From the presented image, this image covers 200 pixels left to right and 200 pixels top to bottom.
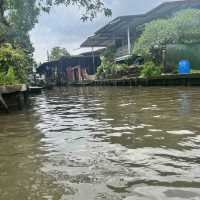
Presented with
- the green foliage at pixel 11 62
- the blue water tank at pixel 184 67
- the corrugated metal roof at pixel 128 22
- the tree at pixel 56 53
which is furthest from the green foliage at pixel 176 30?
the tree at pixel 56 53

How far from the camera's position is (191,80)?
21859mm

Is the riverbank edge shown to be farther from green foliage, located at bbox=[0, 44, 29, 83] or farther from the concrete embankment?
green foliage, located at bbox=[0, 44, 29, 83]

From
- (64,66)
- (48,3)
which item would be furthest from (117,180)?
(64,66)

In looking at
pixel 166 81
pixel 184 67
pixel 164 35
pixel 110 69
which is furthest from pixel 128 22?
pixel 166 81

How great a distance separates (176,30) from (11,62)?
1306 centimetres

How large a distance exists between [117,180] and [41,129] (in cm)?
431

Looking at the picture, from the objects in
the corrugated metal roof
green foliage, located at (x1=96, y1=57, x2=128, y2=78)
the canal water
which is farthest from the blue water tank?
the canal water

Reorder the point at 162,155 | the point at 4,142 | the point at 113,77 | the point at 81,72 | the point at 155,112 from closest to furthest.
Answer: the point at 162,155, the point at 4,142, the point at 155,112, the point at 113,77, the point at 81,72

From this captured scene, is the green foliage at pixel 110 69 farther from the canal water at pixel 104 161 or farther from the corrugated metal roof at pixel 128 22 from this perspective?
the canal water at pixel 104 161

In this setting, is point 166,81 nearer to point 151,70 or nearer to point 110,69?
point 151,70

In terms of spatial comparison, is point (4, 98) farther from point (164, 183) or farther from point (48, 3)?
point (164, 183)

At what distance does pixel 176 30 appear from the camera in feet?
86.6

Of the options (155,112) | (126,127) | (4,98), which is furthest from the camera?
(4,98)

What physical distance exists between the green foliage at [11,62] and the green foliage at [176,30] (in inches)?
453
